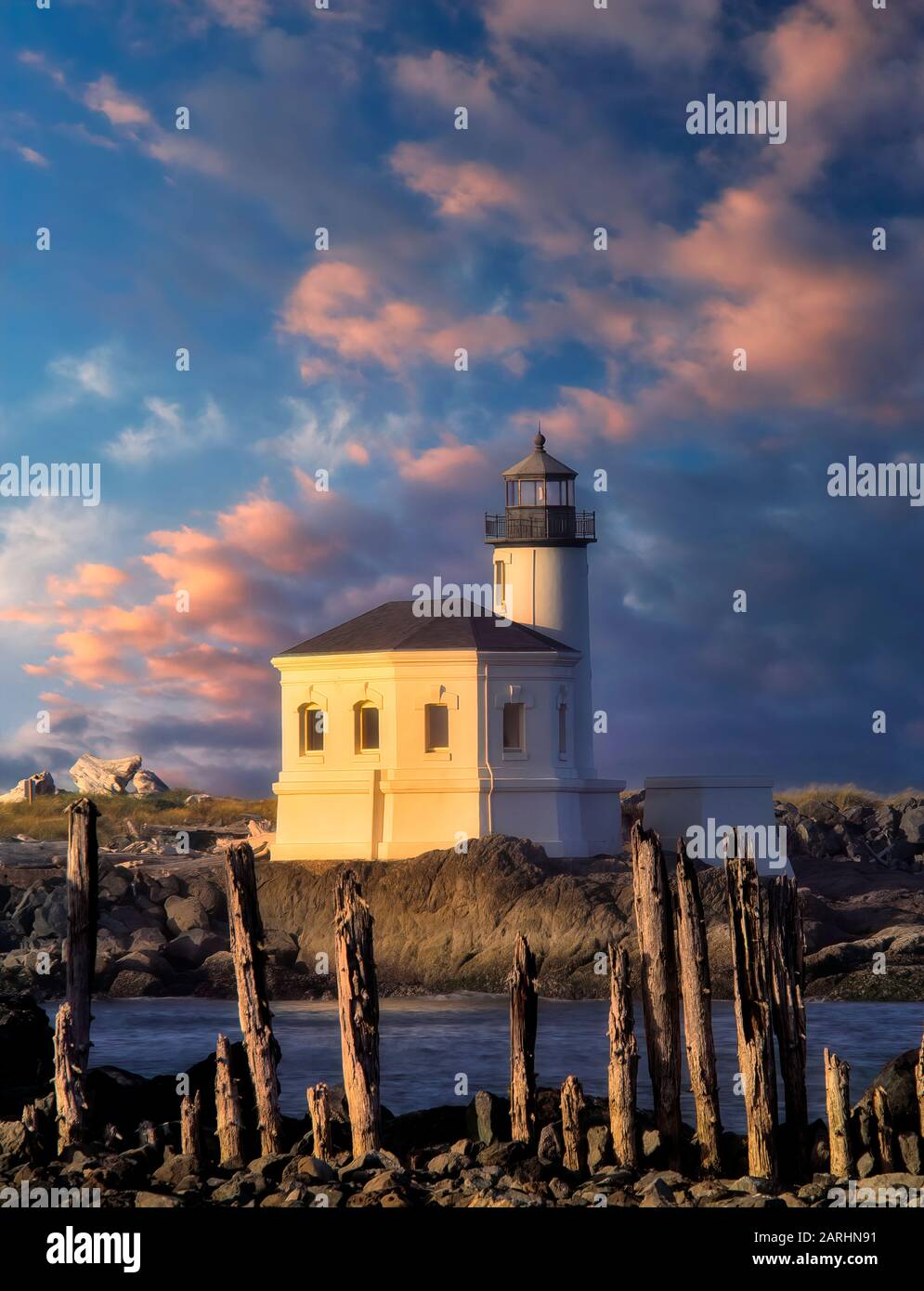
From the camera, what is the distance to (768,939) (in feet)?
55.7

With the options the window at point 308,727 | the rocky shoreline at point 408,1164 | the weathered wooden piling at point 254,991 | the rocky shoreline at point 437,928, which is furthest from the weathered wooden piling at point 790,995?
the window at point 308,727

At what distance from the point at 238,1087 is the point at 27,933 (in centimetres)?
2534

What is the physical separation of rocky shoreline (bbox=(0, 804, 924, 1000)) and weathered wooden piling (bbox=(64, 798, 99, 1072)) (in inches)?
696

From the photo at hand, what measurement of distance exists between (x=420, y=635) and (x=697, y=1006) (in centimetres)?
Result: 2505

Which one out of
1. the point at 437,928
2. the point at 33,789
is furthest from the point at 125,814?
the point at 437,928

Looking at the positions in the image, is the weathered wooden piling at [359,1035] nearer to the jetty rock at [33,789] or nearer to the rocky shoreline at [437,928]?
the rocky shoreline at [437,928]

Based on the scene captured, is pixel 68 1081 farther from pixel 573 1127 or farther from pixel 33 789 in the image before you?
pixel 33 789

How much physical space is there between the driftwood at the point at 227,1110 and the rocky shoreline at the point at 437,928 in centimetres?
1891

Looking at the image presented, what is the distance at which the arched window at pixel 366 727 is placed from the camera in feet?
140

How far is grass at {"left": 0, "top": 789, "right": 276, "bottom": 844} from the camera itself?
66062mm

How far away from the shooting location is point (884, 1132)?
658 inches

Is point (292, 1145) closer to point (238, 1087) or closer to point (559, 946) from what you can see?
point (238, 1087)
